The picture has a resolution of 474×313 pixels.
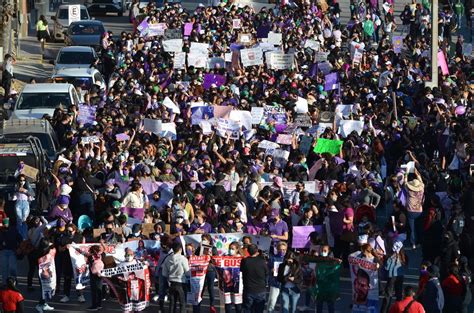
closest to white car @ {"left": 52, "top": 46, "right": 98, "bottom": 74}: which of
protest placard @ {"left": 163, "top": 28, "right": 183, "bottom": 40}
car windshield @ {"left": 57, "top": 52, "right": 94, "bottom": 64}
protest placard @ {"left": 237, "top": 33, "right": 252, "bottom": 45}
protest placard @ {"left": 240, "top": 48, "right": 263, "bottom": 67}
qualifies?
car windshield @ {"left": 57, "top": 52, "right": 94, "bottom": 64}

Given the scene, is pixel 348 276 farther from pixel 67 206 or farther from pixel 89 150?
pixel 89 150

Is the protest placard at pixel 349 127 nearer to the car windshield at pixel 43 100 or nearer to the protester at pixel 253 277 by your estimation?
the car windshield at pixel 43 100

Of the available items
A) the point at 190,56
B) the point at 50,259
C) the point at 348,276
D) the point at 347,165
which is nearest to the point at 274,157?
the point at 347,165

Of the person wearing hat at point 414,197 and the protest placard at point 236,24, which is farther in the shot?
the protest placard at point 236,24

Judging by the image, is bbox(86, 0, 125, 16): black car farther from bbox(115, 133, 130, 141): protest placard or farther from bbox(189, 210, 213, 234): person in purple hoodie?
bbox(189, 210, 213, 234): person in purple hoodie

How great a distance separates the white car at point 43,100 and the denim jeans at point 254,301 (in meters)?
14.1

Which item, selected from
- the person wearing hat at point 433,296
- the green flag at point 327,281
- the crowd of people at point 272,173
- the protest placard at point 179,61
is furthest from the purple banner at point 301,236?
the protest placard at point 179,61

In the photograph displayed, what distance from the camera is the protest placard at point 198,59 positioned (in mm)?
41875

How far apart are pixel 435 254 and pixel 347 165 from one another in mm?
4805

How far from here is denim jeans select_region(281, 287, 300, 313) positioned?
24953 millimetres

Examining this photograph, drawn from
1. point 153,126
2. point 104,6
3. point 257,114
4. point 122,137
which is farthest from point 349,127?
point 104,6

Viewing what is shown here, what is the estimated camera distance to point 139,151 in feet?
104

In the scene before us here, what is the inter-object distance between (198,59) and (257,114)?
21.9 ft

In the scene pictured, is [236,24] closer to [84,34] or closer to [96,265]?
[84,34]
